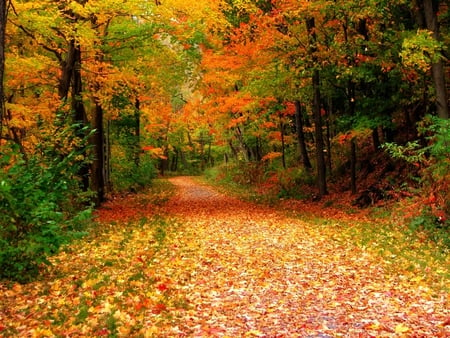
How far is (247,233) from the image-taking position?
11539mm

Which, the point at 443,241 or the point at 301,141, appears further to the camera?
the point at 301,141

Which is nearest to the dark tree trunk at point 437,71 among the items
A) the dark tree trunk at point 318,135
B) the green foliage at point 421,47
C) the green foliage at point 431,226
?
the green foliage at point 421,47

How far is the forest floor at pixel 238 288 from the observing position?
5.20 meters

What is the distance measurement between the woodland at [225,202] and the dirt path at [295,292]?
50 millimetres

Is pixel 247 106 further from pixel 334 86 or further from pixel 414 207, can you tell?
pixel 414 207

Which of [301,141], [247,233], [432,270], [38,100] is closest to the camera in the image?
[432,270]

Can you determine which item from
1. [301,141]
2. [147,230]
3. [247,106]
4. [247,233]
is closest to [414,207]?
[247,233]

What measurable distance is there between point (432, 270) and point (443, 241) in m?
1.83

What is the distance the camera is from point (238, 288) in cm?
689

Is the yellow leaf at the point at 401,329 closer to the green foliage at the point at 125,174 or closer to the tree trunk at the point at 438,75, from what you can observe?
the tree trunk at the point at 438,75

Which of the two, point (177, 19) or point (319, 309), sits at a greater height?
point (177, 19)

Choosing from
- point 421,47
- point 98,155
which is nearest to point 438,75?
point 421,47

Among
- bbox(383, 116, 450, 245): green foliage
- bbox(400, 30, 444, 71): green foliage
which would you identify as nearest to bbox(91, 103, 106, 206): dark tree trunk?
bbox(400, 30, 444, 71): green foliage

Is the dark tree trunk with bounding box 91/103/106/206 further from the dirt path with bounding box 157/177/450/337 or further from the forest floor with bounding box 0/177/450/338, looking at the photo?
the dirt path with bounding box 157/177/450/337
